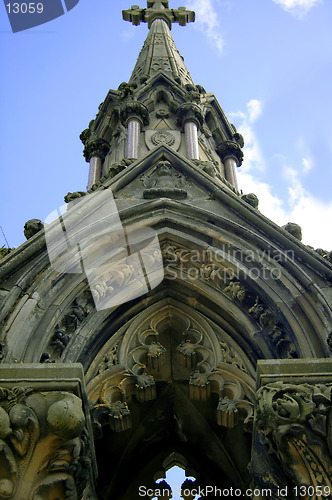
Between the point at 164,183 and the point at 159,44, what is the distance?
10718 millimetres

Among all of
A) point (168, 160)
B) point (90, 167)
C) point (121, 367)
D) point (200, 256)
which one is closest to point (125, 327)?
point (121, 367)

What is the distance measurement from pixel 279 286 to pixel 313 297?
1.69ft

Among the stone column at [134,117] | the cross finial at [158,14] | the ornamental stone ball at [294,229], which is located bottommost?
the ornamental stone ball at [294,229]

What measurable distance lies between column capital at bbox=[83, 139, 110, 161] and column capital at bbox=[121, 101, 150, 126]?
3.42 ft

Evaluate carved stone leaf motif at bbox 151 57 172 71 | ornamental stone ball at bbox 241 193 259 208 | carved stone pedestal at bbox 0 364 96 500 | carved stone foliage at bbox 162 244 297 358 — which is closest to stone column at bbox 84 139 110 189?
carved stone leaf motif at bbox 151 57 172 71

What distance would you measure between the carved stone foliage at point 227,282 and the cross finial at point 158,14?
54.3ft

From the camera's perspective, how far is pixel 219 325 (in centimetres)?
809

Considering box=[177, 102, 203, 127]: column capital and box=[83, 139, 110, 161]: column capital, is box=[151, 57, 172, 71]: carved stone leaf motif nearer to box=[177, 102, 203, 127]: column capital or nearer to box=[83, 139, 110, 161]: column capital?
box=[83, 139, 110, 161]: column capital

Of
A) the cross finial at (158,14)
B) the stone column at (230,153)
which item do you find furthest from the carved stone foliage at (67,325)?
the cross finial at (158,14)

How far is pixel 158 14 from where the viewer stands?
76.9 ft

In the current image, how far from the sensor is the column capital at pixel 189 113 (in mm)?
13797

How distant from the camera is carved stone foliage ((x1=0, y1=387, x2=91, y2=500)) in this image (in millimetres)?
5031

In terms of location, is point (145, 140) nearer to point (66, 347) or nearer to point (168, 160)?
point (168, 160)

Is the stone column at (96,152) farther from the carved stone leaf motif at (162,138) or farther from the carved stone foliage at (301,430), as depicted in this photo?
the carved stone foliage at (301,430)
